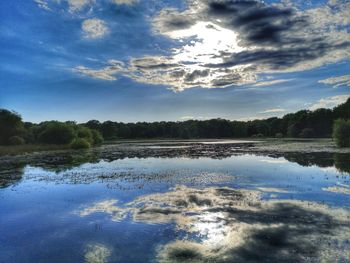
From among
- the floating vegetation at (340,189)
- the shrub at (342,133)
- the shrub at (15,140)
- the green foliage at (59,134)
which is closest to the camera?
the floating vegetation at (340,189)

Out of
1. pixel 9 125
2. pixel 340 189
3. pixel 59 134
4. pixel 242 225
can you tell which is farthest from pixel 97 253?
pixel 9 125

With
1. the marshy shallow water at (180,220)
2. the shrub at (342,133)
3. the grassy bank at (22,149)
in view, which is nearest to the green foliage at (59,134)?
the grassy bank at (22,149)

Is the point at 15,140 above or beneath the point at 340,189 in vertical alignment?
above

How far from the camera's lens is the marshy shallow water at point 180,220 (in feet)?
45.5

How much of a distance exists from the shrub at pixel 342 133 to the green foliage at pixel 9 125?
9396 cm

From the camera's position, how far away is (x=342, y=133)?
7312cm

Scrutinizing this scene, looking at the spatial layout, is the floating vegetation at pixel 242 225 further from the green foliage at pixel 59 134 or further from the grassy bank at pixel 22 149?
the green foliage at pixel 59 134

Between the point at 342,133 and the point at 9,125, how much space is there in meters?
97.6

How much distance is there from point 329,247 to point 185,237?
248 inches

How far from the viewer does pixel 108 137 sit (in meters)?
197

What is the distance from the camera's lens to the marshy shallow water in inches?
546

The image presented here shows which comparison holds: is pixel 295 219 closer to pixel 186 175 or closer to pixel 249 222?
pixel 249 222

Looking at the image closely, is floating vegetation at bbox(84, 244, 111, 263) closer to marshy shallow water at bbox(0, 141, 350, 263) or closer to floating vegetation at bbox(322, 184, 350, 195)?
marshy shallow water at bbox(0, 141, 350, 263)

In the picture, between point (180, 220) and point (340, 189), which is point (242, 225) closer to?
point (180, 220)
